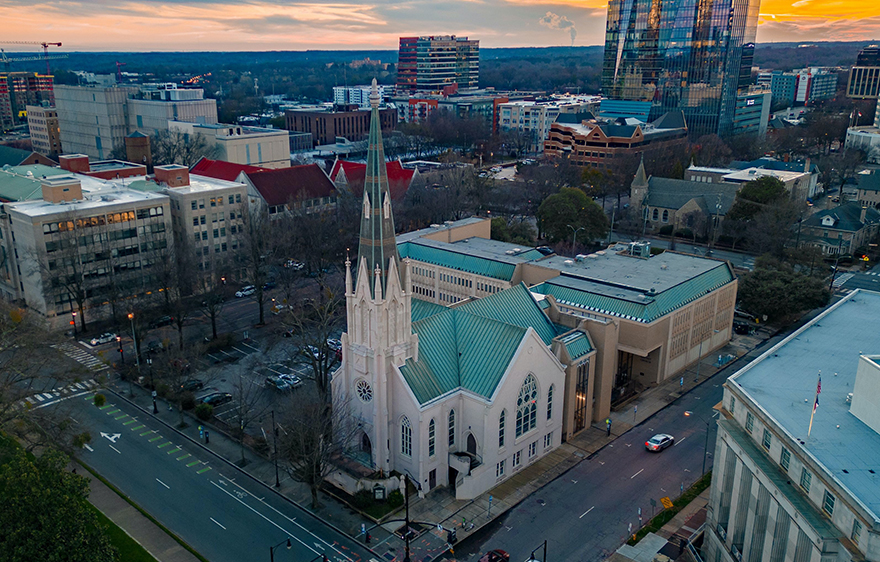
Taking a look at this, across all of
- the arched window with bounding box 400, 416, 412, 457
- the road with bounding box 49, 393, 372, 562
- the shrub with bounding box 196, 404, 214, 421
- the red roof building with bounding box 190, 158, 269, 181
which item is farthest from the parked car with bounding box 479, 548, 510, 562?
the red roof building with bounding box 190, 158, 269, 181

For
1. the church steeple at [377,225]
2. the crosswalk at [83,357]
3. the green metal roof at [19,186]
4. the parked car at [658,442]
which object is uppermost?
the church steeple at [377,225]

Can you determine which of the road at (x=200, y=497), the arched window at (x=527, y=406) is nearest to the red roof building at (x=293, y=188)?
the road at (x=200, y=497)

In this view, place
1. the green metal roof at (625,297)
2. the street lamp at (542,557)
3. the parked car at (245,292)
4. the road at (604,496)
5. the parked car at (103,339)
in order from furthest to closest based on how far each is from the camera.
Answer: the parked car at (245,292) < the parked car at (103,339) < the green metal roof at (625,297) < the road at (604,496) < the street lamp at (542,557)

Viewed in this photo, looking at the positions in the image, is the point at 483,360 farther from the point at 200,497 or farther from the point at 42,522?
the point at 42,522

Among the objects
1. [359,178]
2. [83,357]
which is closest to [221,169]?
[359,178]

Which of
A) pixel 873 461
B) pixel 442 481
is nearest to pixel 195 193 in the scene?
pixel 442 481

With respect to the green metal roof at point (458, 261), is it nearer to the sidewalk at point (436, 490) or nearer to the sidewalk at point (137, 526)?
the sidewalk at point (436, 490)

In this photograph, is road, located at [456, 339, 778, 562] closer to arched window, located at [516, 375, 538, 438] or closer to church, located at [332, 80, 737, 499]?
church, located at [332, 80, 737, 499]
